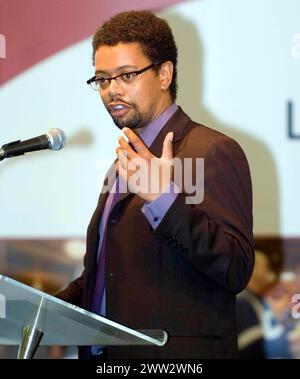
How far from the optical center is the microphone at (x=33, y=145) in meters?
1.46

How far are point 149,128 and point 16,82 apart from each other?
2.55 ft

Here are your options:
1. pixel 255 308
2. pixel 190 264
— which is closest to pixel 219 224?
pixel 190 264

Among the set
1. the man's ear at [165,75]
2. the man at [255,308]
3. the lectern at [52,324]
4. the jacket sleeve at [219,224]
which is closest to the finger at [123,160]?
the jacket sleeve at [219,224]

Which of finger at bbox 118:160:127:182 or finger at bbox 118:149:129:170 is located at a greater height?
finger at bbox 118:149:129:170

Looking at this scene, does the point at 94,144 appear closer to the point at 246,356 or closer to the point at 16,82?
the point at 16,82

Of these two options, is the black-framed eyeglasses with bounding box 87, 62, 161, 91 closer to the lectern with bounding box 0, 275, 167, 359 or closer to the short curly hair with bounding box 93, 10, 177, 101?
the short curly hair with bounding box 93, 10, 177, 101

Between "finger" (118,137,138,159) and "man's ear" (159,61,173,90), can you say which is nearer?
"finger" (118,137,138,159)

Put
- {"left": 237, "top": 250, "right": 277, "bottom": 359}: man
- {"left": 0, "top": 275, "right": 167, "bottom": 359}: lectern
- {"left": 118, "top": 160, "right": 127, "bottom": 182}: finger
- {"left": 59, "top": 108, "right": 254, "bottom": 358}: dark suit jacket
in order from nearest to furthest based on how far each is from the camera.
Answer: {"left": 0, "top": 275, "right": 167, "bottom": 359}: lectern < {"left": 118, "top": 160, "right": 127, "bottom": 182}: finger < {"left": 59, "top": 108, "right": 254, "bottom": 358}: dark suit jacket < {"left": 237, "top": 250, "right": 277, "bottom": 359}: man

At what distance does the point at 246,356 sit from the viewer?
2.34 metres

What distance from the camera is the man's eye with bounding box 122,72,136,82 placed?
182 centimetres

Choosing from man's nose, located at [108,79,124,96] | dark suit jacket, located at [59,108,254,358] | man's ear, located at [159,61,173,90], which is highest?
man's ear, located at [159,61,173,90]

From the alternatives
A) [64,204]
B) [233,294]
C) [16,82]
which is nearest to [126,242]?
[233,294]

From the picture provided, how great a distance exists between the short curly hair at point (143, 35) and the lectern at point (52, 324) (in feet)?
2.56

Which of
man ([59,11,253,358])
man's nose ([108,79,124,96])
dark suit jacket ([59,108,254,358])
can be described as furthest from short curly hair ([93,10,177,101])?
dark suit jacket ([59,108,254,358])
